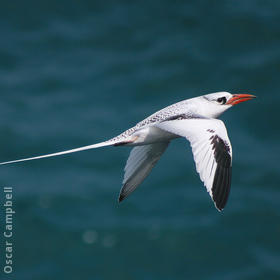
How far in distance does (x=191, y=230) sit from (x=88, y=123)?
5.70m

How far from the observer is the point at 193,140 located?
1024 centimetres

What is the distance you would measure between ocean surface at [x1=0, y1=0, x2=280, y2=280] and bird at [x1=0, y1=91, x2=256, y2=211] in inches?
346

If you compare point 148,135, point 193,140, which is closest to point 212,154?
point 193,140

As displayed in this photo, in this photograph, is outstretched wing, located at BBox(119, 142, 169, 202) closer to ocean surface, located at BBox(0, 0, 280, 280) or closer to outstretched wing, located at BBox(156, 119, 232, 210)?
outstretched wing, located at BBox(156, 119, 232, 210)

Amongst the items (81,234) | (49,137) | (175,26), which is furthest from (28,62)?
(81,234)

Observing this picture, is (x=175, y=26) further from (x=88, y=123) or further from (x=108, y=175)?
(x=108, y=175)

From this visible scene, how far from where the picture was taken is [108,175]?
22578 millimetres

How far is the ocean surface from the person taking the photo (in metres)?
21.3

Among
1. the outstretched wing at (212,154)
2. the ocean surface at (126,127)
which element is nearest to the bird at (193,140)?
the outstretched wing at (212,154)

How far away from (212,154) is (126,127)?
13142 mm

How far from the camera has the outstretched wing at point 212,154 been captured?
9.88 m

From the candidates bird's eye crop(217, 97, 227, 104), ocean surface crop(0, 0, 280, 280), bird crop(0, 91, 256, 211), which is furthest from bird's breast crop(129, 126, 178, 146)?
ocean surface crop(0, 0, 280, 280)

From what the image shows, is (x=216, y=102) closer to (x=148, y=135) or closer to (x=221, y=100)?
(x=221, y=100)

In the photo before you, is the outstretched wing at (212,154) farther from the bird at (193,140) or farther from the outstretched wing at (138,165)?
the outstretched wing at (138,165)
